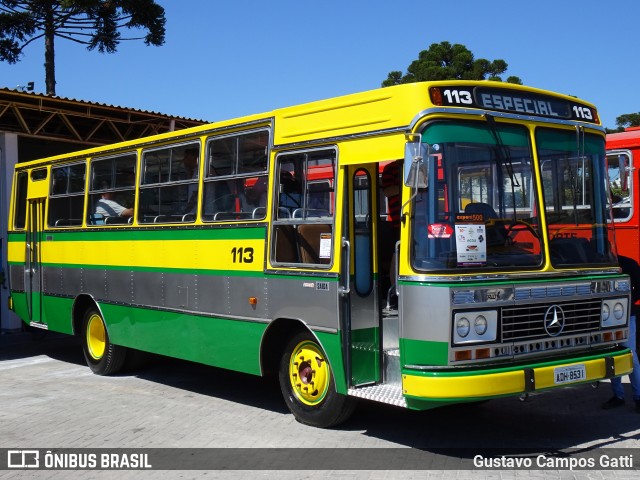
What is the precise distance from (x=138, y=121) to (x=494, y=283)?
43.7 feet

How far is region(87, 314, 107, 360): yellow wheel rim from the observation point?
442 inches

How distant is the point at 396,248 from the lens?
688 centimetres

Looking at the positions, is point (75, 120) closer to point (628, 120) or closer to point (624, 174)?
point (624, 174)

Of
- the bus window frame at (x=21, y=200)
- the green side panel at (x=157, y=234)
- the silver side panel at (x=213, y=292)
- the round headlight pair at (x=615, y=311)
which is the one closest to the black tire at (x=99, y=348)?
the silver side panel at (x=213, y=292)

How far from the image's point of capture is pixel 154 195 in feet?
32.2

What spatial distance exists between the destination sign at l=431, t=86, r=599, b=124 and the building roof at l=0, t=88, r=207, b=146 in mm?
10629

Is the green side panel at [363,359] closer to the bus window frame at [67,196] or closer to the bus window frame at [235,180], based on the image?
the bus window frame at [235,180]

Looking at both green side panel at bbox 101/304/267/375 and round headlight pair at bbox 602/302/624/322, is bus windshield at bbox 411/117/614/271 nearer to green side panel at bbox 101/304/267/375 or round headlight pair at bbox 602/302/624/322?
round headlight pair at bbox 602/302/624/322

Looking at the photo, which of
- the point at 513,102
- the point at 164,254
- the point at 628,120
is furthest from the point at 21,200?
the point at 628,120

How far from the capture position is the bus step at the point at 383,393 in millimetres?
6531

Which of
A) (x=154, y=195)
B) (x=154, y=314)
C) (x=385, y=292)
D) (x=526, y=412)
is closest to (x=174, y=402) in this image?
(x=154, y=314)

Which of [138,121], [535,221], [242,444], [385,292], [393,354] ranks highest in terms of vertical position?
[138,121]

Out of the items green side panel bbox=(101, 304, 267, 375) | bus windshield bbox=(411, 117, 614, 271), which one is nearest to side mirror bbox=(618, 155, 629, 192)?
bus windshield bbox=(411, 117, 614, 271)

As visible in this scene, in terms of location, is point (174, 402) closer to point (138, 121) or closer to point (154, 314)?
point (154, 314)
